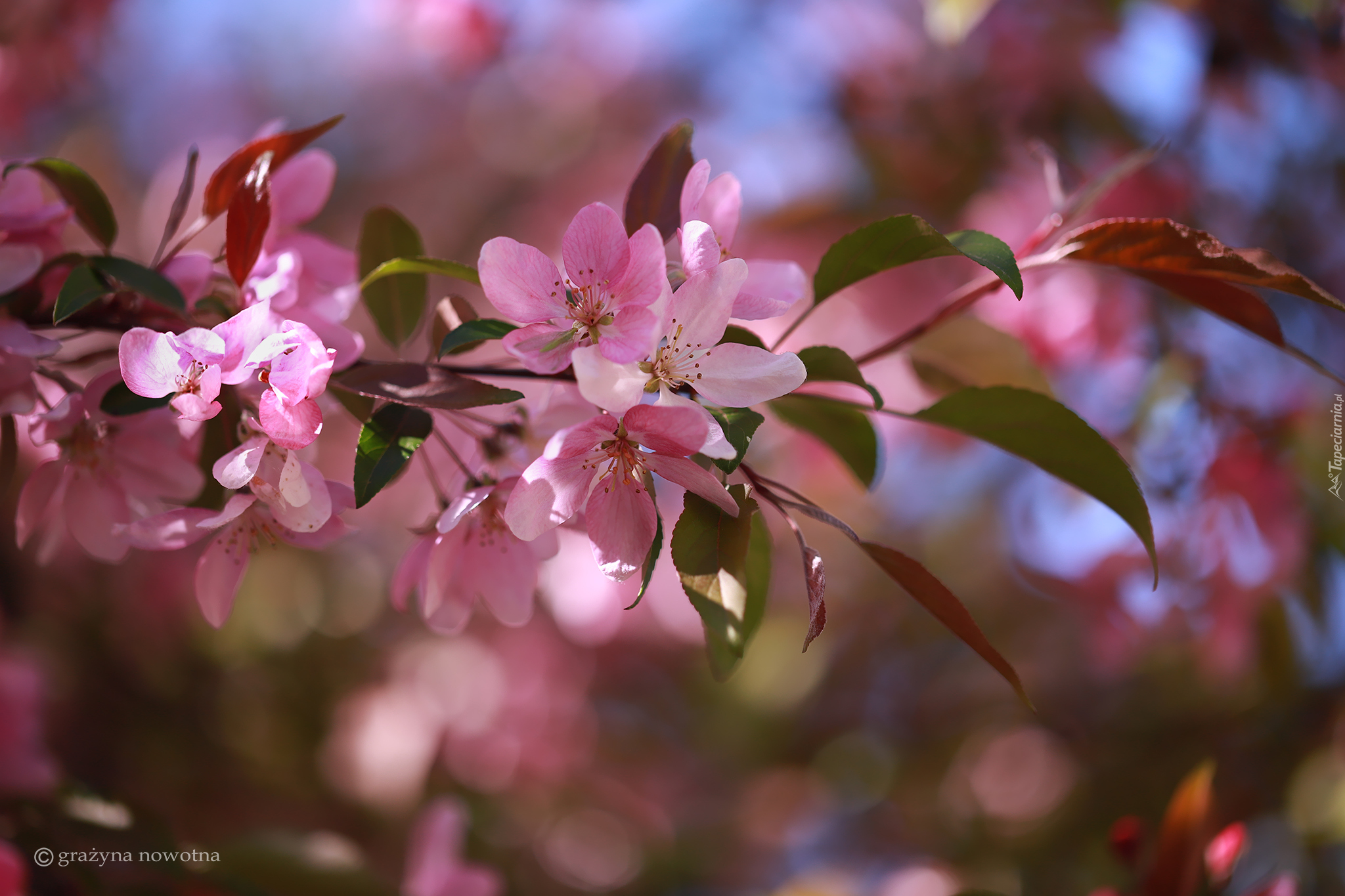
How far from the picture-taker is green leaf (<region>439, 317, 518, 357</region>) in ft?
1.60

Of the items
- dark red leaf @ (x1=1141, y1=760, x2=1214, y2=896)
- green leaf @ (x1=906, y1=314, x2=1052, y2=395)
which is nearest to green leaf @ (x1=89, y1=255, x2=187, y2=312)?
green leaf @ (x1=906, y1=314, x2=1052, y2=395)

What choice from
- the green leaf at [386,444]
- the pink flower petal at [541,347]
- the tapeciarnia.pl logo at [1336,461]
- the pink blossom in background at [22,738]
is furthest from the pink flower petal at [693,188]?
the tapeciarnia.pl logo at [1336,461]

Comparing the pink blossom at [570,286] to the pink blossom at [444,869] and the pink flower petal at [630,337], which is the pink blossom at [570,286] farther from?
the pink blossom at [444,869]

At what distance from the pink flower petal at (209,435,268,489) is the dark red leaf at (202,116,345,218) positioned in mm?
181

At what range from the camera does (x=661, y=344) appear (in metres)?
0.49

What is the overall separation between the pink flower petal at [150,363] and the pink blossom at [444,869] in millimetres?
665

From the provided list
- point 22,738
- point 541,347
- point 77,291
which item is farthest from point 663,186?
point 22,738

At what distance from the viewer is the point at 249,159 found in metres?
0.58

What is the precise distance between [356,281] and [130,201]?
2.51 meters

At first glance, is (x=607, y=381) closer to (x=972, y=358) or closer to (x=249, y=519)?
(x=249, y=519)

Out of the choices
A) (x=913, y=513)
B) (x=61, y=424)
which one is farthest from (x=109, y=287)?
(x=913, y=513)

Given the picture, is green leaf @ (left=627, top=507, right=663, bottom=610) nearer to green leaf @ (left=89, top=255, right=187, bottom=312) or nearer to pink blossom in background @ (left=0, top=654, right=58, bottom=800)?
green leaf @ (left=89, top=255, right=187, bottom=312)

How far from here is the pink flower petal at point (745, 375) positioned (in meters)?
0.47

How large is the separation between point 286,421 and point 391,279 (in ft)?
0.75
